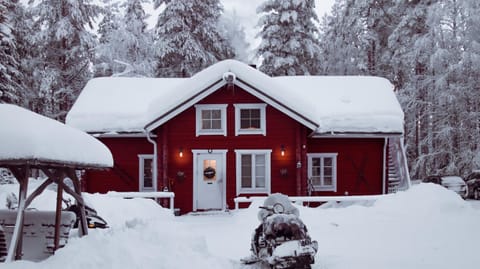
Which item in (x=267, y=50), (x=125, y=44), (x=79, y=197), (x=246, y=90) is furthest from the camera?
(x=267, y=50)

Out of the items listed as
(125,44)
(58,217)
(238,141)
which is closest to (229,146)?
(238,141)

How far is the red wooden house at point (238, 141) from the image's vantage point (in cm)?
1841

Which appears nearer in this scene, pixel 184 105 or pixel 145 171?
pixel 184 105

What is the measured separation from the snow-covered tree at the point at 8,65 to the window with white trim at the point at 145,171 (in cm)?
1330

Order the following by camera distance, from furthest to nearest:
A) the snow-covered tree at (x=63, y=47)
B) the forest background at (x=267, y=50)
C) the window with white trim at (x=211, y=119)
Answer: the snow-covered tree at (x=63, y=47) → the forest background at (x=267, y=50) → the window with white trim at (x=211, y=119)

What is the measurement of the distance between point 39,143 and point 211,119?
1196 cm

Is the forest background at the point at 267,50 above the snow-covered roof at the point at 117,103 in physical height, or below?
above

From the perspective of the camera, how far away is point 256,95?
723 inches

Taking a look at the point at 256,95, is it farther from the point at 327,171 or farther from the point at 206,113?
the point at 327,171

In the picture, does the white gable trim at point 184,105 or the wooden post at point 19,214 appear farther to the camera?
the white gable trim at point 184,105

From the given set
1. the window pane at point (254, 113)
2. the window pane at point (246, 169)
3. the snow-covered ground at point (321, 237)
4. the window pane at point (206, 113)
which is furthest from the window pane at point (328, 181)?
the window pane at point (206, 113)

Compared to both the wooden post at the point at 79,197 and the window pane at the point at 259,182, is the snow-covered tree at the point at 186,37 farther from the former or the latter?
the wooden post at the point at 79,197

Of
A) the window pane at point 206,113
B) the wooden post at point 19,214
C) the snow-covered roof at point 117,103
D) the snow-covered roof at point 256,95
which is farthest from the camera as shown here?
the snow-covered roof at point 117,103

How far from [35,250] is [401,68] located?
1152 inches
